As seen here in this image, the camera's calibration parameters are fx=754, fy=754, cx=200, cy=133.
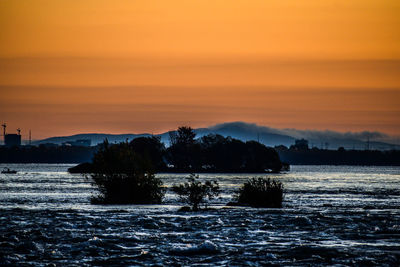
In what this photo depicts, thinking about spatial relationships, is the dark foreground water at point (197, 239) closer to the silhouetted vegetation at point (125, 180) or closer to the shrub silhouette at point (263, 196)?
the shrub silhouette at point (263, 196)

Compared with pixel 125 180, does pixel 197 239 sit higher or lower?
lower

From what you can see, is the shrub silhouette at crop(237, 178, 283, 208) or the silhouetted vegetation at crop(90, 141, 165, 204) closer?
the shrub silhouette at crop(237, 178, 283, 208)

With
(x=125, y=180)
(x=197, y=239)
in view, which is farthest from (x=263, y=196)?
(x=197, y=239)

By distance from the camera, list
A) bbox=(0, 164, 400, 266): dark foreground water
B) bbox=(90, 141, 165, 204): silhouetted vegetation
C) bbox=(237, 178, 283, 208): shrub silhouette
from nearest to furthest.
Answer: bbox=(0, 164, 400, 266): dark foreground water
bbox=(237, 178, 283, 208): shrub silhouette
bbox=(90, 141, 165, 204): silhouetted vegetation

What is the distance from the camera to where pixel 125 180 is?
78312mm

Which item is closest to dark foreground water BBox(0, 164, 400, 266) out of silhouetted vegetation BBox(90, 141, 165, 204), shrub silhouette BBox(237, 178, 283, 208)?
shrub silhouette BBox(237, 178, 283, 208)

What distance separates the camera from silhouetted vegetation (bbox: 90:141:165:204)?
7762 cm

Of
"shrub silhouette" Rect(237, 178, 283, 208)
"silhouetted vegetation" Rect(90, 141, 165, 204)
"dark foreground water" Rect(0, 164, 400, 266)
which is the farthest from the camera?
"silhouetted vegetation" Rect(90, 141, 165, 204)

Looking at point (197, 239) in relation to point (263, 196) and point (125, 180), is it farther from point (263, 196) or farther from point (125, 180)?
point (125, 180)

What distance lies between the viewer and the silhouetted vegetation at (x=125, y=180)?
77625mm

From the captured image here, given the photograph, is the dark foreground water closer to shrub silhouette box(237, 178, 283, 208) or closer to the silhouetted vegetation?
shrub silhouette box(237, 178, 283, 208)

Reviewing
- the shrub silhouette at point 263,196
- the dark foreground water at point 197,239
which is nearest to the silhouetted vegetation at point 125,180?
the shrub silhouette at point 263,196

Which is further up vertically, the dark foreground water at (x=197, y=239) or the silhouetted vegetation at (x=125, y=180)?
the silhouetted vegetation at (x=125, y=180)

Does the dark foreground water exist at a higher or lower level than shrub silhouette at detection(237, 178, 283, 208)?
lower
